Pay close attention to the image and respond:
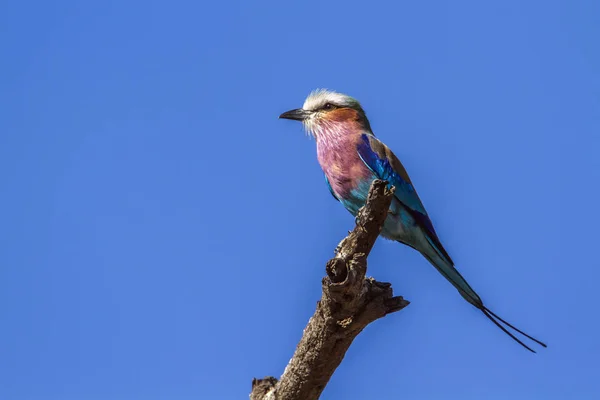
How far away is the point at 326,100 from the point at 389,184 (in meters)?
1.15

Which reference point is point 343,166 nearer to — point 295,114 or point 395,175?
point 395,175

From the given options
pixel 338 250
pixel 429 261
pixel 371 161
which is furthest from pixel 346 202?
pixel 338 250

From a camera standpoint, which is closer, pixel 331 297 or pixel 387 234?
pixel 331 297

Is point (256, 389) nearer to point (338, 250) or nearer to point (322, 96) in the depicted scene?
point (338, 250)

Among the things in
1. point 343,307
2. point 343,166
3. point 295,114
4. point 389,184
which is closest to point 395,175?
point 389,184

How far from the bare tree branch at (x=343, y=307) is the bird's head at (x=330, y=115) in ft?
6.80

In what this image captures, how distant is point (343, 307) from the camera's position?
4.00 m

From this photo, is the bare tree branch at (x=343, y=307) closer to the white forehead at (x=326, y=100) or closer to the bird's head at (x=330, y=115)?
the bird's head at (x=330, y=115)

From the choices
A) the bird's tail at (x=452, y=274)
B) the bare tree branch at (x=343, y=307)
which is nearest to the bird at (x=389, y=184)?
the bird's tail at (x=452, y=274)

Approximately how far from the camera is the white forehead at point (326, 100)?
6424mm

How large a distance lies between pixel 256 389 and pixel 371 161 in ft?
6.61

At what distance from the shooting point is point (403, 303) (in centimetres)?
420

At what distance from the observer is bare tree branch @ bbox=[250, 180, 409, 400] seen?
13.0 ft

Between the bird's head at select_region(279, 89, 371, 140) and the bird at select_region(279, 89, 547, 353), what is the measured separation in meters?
0.02
